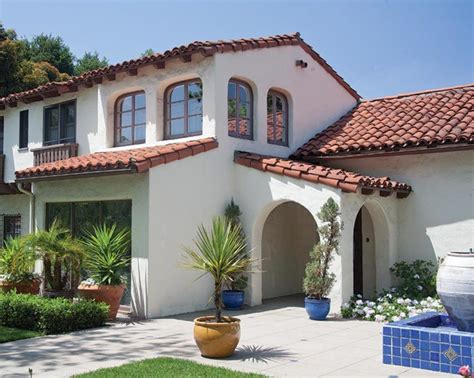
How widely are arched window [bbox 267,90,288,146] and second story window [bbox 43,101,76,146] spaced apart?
640 cm

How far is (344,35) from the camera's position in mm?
12969

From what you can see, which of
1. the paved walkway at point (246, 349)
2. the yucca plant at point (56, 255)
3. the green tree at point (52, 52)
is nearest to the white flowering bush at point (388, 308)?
the paved walkway at point (246, 349)

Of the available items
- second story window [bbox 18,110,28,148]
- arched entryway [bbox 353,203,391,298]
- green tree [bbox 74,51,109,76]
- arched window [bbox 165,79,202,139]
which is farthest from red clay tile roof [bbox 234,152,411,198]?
green tree [bbox 74,51,109,76]

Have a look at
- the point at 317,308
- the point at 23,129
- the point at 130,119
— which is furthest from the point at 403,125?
the point at 23,129

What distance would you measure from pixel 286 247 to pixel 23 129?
10422 mm

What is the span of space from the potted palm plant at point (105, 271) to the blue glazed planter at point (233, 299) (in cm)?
262

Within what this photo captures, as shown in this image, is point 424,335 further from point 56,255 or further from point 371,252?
point 56,255

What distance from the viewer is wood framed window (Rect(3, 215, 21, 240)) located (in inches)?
759

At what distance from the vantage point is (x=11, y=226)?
1961 cm

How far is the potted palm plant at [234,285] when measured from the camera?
43.2 feet

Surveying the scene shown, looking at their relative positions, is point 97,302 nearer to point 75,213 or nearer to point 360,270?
point 75,213

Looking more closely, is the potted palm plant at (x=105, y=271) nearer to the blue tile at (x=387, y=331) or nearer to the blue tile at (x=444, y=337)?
the blue tile at (x=387, y=331)

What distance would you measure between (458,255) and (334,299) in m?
4.68

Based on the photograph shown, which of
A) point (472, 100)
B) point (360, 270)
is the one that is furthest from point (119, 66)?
point (472, 100)
